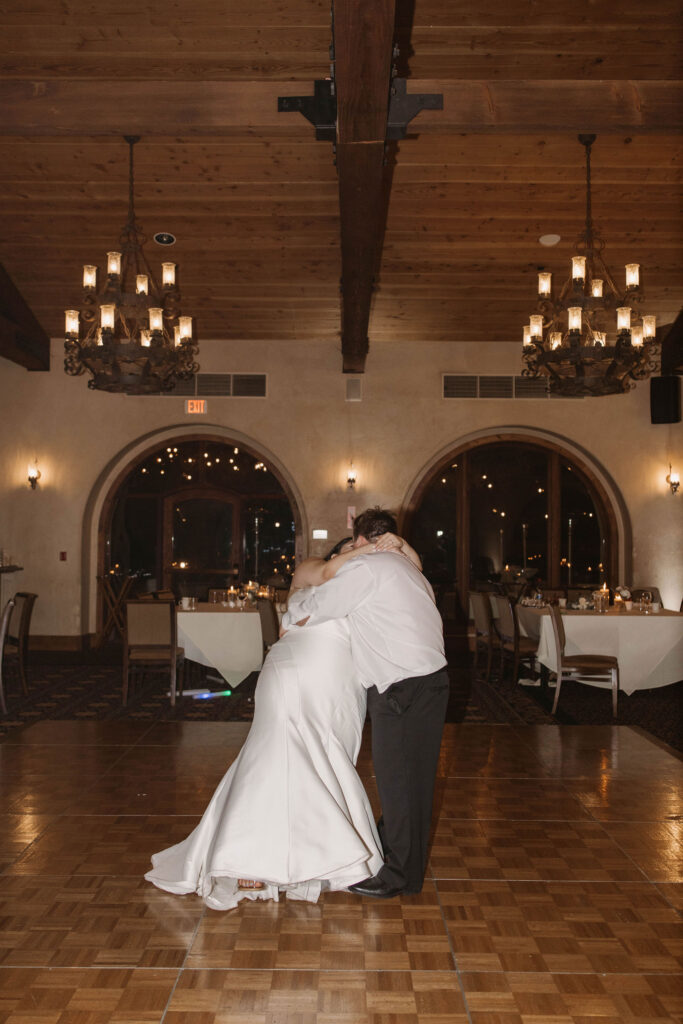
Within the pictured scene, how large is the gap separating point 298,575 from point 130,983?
5.01 ft

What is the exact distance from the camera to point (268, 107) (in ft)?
16.4

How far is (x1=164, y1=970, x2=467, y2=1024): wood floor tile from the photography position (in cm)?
229

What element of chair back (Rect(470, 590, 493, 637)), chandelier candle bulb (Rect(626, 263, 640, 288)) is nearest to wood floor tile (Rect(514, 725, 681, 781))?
chair back (Rect(470, 590, 493, 637))

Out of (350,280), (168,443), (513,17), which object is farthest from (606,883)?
(168,443)

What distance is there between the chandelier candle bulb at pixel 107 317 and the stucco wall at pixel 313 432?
4.15 m

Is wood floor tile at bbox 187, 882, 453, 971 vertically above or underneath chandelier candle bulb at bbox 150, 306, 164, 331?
underneath

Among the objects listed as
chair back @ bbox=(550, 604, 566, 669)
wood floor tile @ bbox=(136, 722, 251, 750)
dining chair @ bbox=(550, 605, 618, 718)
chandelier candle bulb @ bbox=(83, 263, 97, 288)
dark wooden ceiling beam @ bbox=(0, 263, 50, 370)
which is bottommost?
wood floor tile @ bbox=(136, 722, 251, 750)

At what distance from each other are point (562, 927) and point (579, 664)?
383cm

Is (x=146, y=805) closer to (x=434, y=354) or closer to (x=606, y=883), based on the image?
(x=606, y=883)

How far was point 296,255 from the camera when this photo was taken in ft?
28.3

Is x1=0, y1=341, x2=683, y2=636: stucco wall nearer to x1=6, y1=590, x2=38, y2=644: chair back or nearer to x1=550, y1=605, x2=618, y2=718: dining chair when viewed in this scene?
x1=6, y1=590, x2=38, y2=644: chair back

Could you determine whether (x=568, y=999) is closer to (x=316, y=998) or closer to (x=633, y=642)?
(x=316, y=998)

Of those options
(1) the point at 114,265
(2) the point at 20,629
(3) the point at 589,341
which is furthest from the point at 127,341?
(3) the point at 589,341

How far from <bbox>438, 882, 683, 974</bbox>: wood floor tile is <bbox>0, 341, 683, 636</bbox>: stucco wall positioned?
7.12m
